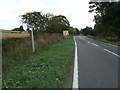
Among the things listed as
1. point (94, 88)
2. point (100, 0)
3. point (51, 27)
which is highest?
point (100, 0)

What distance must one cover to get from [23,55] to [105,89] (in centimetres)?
723

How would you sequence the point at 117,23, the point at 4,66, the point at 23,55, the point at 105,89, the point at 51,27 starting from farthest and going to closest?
the point at 51,27 < the point at 117,23 < the point at 23,55 < the point at 4,66 < the point at 105,89

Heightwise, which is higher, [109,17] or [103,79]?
[109,17]

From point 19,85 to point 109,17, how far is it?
2886 centimetres

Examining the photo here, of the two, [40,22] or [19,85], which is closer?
[19,85]

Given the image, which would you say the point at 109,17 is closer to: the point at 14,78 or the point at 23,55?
the point at 23,55

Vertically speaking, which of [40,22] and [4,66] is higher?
[40,22]

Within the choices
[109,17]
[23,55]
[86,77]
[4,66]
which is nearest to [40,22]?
[109,17]

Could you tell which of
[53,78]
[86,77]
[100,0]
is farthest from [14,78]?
[100,0]

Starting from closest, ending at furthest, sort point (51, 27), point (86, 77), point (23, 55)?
1. point (86, 77)
2. point (23, 55)
3. point (51, 27)

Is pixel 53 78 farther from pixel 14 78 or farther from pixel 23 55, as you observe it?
pixel 23 55

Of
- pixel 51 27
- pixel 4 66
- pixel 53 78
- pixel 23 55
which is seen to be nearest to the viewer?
pixel 53 78

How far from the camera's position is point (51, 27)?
36031mm

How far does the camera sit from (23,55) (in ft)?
34.7
